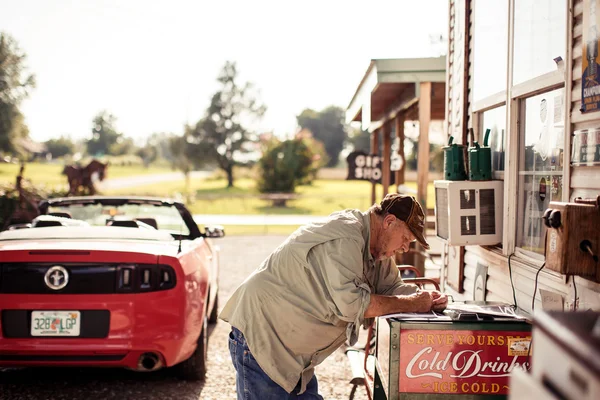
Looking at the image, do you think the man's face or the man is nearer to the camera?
the man

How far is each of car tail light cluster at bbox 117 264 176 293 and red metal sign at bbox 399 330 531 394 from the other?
2258 mm

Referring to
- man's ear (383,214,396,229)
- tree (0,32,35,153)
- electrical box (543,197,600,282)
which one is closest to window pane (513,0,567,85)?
electrical box (543,197,600,282)

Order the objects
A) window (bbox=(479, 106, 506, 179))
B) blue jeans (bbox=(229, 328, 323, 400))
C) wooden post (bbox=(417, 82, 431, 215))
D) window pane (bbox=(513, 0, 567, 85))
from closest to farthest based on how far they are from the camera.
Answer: blue jeans (bbox=(229, 328, 323, 400)), window pane (bbox=(513, 0, 567, 85)), window (bbox=(479, 106, 506, 179)), wooden post (bbox=(417, 82, 431, 215))

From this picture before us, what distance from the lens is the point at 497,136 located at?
489 cm

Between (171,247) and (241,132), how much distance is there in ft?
191

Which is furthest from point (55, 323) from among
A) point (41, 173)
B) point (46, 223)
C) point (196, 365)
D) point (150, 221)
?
point (41, 173)

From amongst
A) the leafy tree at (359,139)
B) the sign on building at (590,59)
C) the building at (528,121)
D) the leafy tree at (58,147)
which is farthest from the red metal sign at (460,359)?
the leafy tree at (58,147)

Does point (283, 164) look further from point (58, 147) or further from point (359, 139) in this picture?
point (58, 147)

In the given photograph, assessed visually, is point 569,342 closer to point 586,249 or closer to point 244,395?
point 586,249

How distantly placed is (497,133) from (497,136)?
0.08 feet

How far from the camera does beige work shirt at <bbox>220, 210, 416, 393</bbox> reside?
284 centimetres

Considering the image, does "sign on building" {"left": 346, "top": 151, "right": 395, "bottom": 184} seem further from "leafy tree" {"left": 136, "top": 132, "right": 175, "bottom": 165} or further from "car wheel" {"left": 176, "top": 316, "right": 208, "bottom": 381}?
"leafy tree" {"left": 136, "top": 132, "right": 175, "bottom": 165}

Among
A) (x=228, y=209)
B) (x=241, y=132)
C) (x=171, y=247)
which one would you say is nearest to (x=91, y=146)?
(x=241, y=132)

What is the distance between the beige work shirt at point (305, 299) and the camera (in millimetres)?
2842
